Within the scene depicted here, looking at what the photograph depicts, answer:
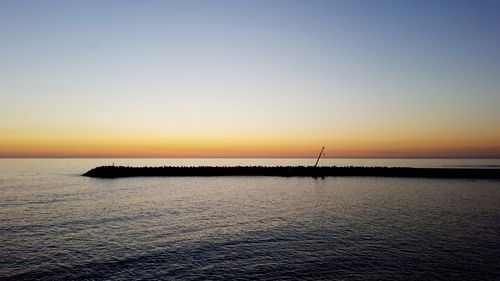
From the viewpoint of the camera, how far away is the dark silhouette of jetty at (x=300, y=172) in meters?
108

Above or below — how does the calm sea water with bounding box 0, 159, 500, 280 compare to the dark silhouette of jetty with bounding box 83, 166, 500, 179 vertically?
below

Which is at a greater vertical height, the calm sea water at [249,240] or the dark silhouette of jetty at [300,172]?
the dark silhouette of jetty at [300,172]

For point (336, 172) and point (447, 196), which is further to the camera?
point (336, 172)

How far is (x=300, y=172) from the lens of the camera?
120062 mm

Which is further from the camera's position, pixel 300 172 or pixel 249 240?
pixel 300 172

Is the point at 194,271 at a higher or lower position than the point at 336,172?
lower

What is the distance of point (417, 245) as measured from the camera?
2900 centimetres

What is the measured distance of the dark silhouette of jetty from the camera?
108 m

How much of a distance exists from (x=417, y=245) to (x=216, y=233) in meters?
18.3

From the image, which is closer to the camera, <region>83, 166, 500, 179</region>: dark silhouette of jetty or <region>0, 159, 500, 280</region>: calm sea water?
<region>0, 159, 500, 280</region>: calm sea water

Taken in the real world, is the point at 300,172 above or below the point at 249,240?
above

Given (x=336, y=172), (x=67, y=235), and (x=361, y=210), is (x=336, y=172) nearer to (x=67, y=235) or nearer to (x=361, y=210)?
(x=361, y=210)

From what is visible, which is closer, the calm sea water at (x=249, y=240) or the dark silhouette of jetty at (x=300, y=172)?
the calm sea water at (x=249, y=240)

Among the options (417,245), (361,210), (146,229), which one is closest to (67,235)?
(146,229)
